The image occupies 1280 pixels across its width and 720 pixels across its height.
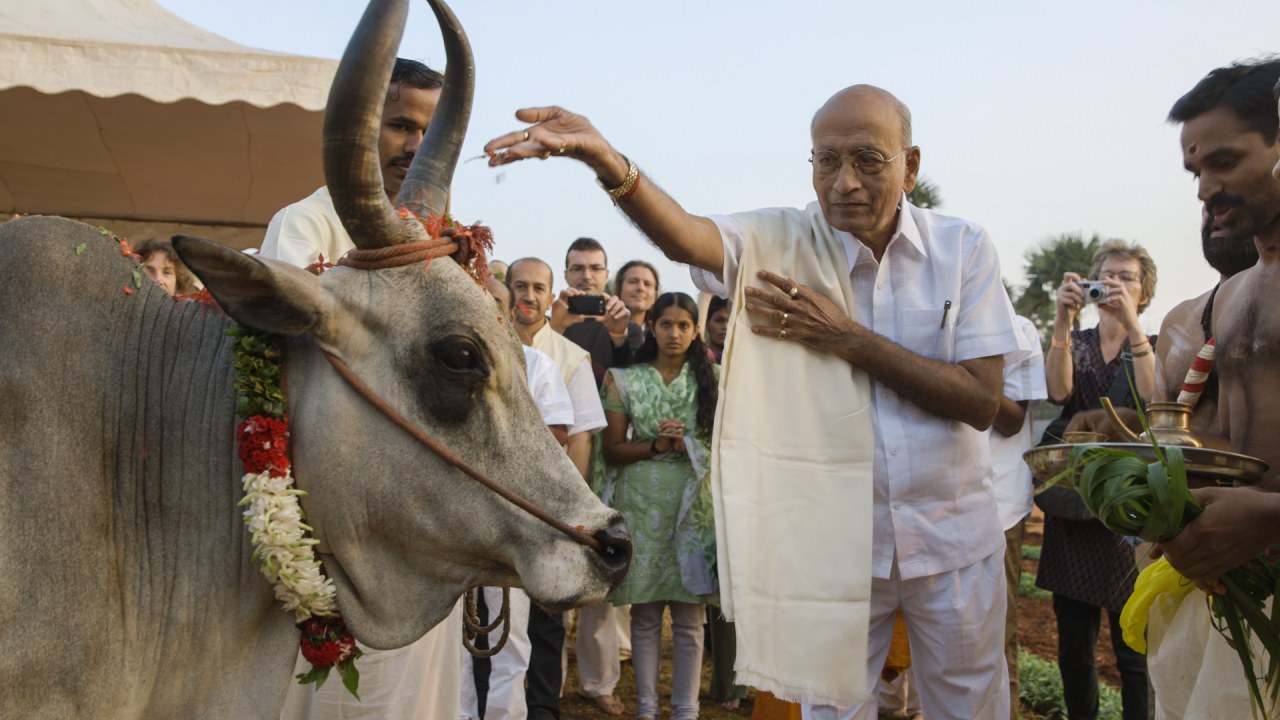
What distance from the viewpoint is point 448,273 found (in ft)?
9.31

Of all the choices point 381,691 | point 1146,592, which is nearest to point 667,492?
point 381,691

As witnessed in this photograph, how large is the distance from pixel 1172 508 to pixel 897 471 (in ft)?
3.56

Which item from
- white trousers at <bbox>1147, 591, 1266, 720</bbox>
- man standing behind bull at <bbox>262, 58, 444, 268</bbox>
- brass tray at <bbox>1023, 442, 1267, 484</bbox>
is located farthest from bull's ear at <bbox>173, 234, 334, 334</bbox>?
white trousers at <bbox>1147, 591, 1266, 720</bbox>

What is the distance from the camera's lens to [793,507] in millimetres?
3848

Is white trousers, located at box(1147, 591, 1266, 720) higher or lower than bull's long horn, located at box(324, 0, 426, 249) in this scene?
lower

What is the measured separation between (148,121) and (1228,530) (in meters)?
7.49

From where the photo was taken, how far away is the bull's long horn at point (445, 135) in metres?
2.99

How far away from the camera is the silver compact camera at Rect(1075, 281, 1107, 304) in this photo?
655 cm

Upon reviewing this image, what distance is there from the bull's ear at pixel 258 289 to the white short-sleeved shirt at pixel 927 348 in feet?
5.80

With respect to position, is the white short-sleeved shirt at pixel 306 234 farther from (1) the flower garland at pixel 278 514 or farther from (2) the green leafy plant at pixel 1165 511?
(2) the green leafy plant at pixel 1165 511

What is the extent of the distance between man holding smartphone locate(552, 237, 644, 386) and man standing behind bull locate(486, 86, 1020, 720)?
3883mm

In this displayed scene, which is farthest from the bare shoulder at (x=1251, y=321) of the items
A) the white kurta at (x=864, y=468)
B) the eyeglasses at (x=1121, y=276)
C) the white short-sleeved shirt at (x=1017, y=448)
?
the eyeglasses at (x=1121, y=276)

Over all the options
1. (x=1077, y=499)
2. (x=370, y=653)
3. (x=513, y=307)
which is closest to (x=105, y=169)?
(x=513, y=307)

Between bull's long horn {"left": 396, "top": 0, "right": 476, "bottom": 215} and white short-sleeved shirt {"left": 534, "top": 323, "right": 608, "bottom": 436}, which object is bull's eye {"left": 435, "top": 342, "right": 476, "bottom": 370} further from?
white short-sleeved shirt {"left": 534, "top": 323, "right": 608, "bottom": 436}
